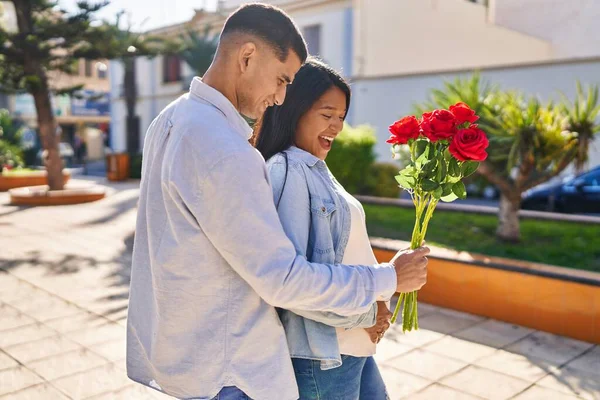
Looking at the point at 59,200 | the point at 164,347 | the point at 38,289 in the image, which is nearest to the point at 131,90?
the point at 59,200

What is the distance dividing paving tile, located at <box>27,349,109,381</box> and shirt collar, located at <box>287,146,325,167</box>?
109 inches

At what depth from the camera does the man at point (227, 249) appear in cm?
143

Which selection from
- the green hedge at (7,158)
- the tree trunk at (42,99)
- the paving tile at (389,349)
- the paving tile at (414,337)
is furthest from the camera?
the green hedge at (7,158)

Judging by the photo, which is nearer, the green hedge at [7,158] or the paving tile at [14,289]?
the paving tile at [14,289]

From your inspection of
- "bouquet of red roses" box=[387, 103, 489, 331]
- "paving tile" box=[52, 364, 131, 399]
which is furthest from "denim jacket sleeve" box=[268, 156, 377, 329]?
"paving tile" box=[52, 364, 131, 399]

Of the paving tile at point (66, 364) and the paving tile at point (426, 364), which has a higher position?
the paving tile at point (66, 364)

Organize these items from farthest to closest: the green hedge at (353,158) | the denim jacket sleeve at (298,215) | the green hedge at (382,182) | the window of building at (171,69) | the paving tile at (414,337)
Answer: the window of building at (171,69) → the green hedge at (382,182) → the green hedge at (353,158) → the paving tile at (414,337) → the denim jacket sleeve at (298,215)

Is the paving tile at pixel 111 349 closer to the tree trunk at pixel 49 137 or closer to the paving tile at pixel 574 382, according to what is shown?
the paving tile at pixel 574 382

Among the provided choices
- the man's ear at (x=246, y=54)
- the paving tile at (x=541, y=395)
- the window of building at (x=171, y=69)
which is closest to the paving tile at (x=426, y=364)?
the paving tile at (x=541, y=395)

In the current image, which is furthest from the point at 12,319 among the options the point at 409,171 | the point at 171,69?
the point at 171,69

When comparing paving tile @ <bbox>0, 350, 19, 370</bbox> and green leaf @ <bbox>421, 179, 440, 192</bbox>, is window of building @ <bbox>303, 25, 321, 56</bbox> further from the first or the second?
green leaf @ <bbox>421, 179, 440, 192</bbox>

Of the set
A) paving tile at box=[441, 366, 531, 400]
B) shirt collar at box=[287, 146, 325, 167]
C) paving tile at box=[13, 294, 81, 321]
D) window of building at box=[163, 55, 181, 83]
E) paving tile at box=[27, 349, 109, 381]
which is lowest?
paving tile at box=[441, 366, 531, 400]

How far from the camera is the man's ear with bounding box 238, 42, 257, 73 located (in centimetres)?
A: 157

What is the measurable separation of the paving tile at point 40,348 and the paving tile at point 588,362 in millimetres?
3526
